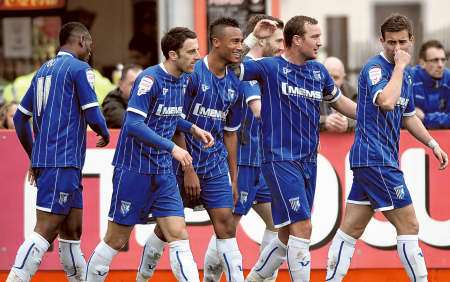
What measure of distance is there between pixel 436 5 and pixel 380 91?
7737 mm

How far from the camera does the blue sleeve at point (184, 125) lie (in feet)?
31.9

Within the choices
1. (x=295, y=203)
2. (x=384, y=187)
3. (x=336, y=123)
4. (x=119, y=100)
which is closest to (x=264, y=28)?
(x=295, y=203)

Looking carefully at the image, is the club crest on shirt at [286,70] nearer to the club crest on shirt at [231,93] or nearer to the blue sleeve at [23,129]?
the club crest on shirt at [231,93]

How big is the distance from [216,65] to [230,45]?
0.63ft

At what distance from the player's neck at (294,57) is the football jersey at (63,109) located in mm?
1471

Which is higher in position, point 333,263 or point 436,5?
point 436,5

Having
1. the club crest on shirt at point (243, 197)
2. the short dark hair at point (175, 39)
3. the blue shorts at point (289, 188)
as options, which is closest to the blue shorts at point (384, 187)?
A: the blue shorts at point (289, 188)

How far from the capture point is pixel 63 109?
10.0m

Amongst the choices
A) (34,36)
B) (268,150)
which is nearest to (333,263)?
(268,150)

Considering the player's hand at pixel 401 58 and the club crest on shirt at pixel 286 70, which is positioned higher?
the player's hand at pixel 401 58

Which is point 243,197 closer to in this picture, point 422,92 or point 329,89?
point 329,89

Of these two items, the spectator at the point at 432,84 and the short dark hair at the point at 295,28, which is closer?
the short dark hair at the point at 295,28

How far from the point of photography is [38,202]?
1012 centimetres

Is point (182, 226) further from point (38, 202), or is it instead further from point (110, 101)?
point (110, 101)
